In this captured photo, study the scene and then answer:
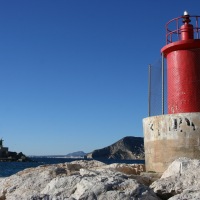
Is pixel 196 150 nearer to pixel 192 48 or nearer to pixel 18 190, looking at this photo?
pixel 192 48

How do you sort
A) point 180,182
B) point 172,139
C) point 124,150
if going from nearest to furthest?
point 180,182
point 172,139
point 124,150

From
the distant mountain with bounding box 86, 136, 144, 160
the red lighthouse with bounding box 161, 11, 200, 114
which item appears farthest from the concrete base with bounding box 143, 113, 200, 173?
the distant mountain with bounding box 86, 136, 144, 160

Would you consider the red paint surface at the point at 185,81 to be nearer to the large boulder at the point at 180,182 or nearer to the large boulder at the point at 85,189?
the large boulder at the point at 180,182

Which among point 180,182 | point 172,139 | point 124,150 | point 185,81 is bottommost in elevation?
point 180,182

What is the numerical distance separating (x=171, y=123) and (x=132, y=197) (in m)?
4.95

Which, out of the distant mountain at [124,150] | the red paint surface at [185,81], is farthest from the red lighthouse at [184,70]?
the distant mountain at [124,150]

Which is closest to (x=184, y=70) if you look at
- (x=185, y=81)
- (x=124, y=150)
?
(x=185, y=81)

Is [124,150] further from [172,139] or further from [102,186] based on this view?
[102,186]

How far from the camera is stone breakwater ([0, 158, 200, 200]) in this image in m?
5.52

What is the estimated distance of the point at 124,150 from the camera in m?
157

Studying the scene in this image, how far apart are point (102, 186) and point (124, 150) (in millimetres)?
152539

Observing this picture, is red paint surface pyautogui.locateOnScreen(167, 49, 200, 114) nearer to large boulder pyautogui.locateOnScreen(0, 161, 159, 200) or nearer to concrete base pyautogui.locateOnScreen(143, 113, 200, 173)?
concrete base pyautogui.locateOnScreen(143, 113, 200, 173)

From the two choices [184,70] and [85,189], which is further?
[184,70]

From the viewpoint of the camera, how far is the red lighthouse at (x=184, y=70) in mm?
10867
